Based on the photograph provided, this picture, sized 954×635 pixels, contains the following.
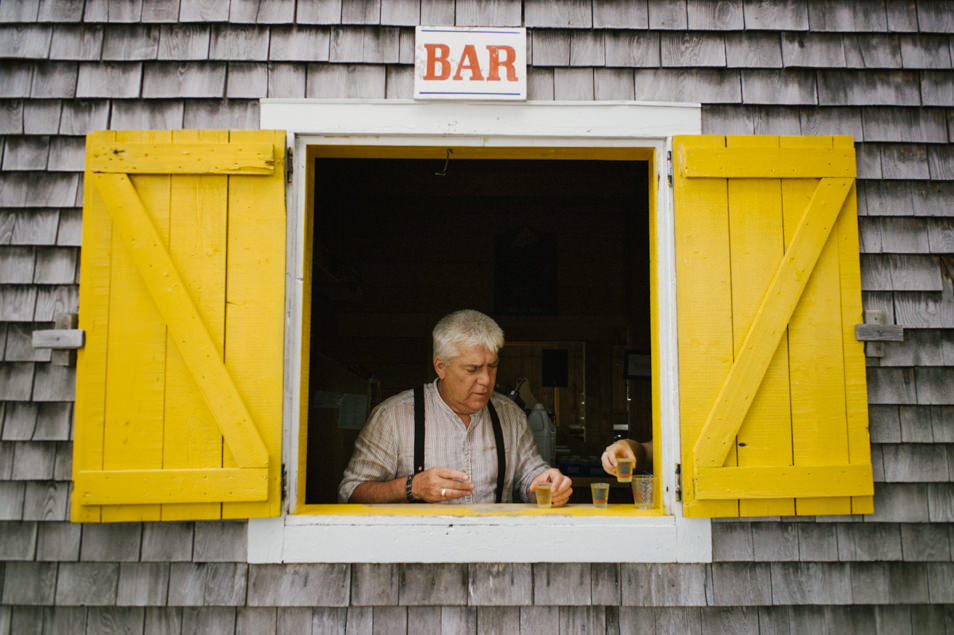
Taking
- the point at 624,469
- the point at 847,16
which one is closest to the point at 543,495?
the point at 624,469

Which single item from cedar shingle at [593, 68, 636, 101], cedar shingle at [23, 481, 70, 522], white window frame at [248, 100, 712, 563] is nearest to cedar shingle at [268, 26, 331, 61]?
white window frame at [248, 100, 712, 563]

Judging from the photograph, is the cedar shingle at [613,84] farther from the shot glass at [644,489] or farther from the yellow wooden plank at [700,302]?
the shot glass at [644,489]

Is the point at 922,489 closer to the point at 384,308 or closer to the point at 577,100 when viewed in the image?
the point at 577,100

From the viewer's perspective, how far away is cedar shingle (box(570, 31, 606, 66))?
8.32 feet

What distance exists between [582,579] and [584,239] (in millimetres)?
3802

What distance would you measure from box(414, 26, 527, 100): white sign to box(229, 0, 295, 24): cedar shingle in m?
0.50

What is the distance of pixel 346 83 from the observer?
98.4 inches

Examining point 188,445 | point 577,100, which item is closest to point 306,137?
point 577,100

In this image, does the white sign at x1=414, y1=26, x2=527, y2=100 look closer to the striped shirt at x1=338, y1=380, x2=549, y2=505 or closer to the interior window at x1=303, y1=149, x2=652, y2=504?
the striped shirt at x1=338, y1=380, x2=549, y2=505

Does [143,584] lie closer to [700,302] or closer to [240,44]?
[240,44]

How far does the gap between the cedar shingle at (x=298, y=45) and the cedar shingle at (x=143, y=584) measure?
1.88 m

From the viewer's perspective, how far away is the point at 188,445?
7.54 feet

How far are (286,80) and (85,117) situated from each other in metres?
0.77

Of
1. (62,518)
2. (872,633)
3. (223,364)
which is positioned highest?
(223,364)
